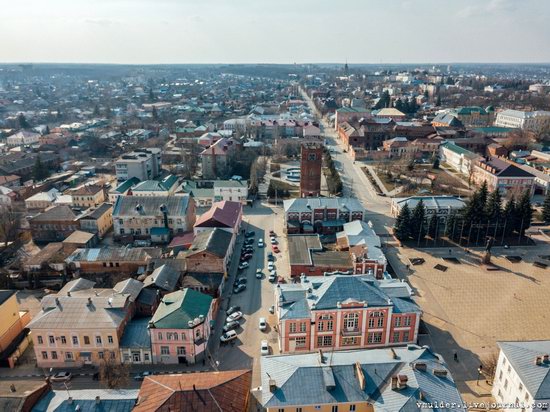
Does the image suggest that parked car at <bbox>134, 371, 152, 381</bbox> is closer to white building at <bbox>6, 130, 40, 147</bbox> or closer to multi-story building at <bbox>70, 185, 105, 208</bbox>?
multi-story building at <bbox>70, 185, 105, 208</bbox>

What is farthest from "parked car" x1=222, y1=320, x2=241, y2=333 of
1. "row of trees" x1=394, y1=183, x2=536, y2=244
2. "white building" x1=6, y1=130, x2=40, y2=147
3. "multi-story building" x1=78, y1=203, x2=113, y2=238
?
"white building" x1=6, y1=130, x2=40, y2=147

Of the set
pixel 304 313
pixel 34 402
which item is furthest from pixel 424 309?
A: pixel 34 402

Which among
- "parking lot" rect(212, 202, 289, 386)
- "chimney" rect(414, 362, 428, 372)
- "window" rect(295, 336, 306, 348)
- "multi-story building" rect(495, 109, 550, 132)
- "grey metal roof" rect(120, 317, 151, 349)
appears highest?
"multi-story building" rect(495, 109, 550, 132)

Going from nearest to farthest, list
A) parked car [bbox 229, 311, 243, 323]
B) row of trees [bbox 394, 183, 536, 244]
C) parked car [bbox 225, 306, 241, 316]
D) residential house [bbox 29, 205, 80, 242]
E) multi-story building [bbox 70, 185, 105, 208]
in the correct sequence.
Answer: parked car [bbox 229, 311, 243, 323] < parked car [bbox 225, 306, 241, 316] < row of trees [bbox 394, 183, 536, 244] < residential house [bbox 29, 205, 80, 242] < multi-story building [bbox 70, 185, 105, 208]

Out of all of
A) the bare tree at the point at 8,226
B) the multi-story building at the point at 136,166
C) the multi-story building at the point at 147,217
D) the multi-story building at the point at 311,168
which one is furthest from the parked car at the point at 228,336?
the multi-story building at the point at 136,166

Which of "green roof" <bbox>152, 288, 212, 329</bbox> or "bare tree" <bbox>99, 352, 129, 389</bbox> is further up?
"green roof" <bbox>152, 288, 212, 329</bbox>
